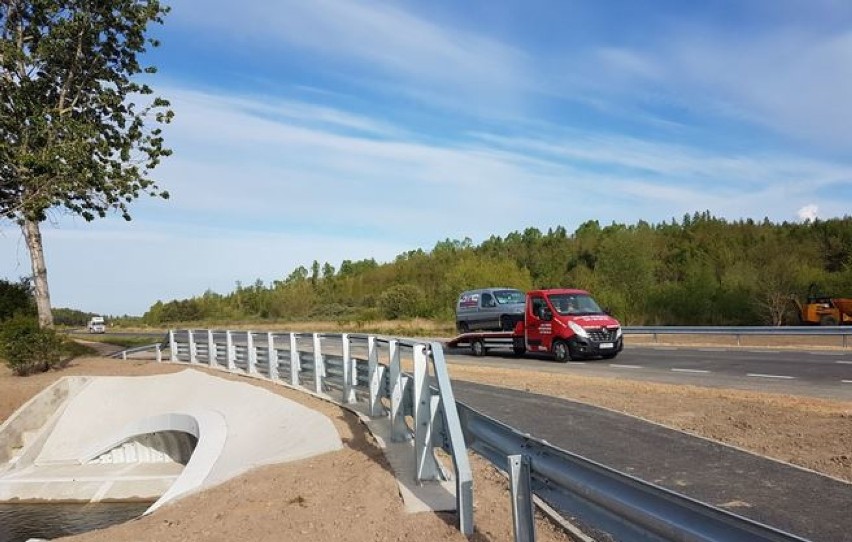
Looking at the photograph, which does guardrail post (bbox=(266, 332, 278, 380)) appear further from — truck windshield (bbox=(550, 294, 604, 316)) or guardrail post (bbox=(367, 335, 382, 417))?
truck windshield (bbox=(550, 294, 604, 316))

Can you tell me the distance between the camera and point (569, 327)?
70.3 ft

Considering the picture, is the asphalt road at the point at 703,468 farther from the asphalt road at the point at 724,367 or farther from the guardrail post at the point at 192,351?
the guardrail post at the point at 192,351

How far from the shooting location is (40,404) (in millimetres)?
19406

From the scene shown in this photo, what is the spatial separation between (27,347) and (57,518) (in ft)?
32.9

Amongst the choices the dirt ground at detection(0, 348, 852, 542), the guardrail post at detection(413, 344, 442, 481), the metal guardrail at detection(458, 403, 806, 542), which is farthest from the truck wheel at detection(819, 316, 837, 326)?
the metal guardrail at detection(458, 403, 806, 542)

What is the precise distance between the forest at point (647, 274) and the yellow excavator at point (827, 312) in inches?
211

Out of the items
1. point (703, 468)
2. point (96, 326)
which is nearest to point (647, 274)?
point (703, 468)

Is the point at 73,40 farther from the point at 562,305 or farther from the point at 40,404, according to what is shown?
the point at 562,305

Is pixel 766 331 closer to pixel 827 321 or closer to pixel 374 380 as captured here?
pixel 827 321

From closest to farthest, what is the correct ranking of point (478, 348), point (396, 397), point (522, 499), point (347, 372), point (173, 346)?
point (522, 499) → point (396, 397) → point (347, 372) → point (173, 346) → point (478, 348)

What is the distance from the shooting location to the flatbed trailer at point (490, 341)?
24344 mm

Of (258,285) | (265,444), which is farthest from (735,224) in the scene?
(258,285)

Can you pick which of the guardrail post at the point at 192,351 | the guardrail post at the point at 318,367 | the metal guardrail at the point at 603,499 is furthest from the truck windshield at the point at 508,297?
the metal guardrail at the point at 603,499

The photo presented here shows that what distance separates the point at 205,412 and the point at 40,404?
→ 6847mm
